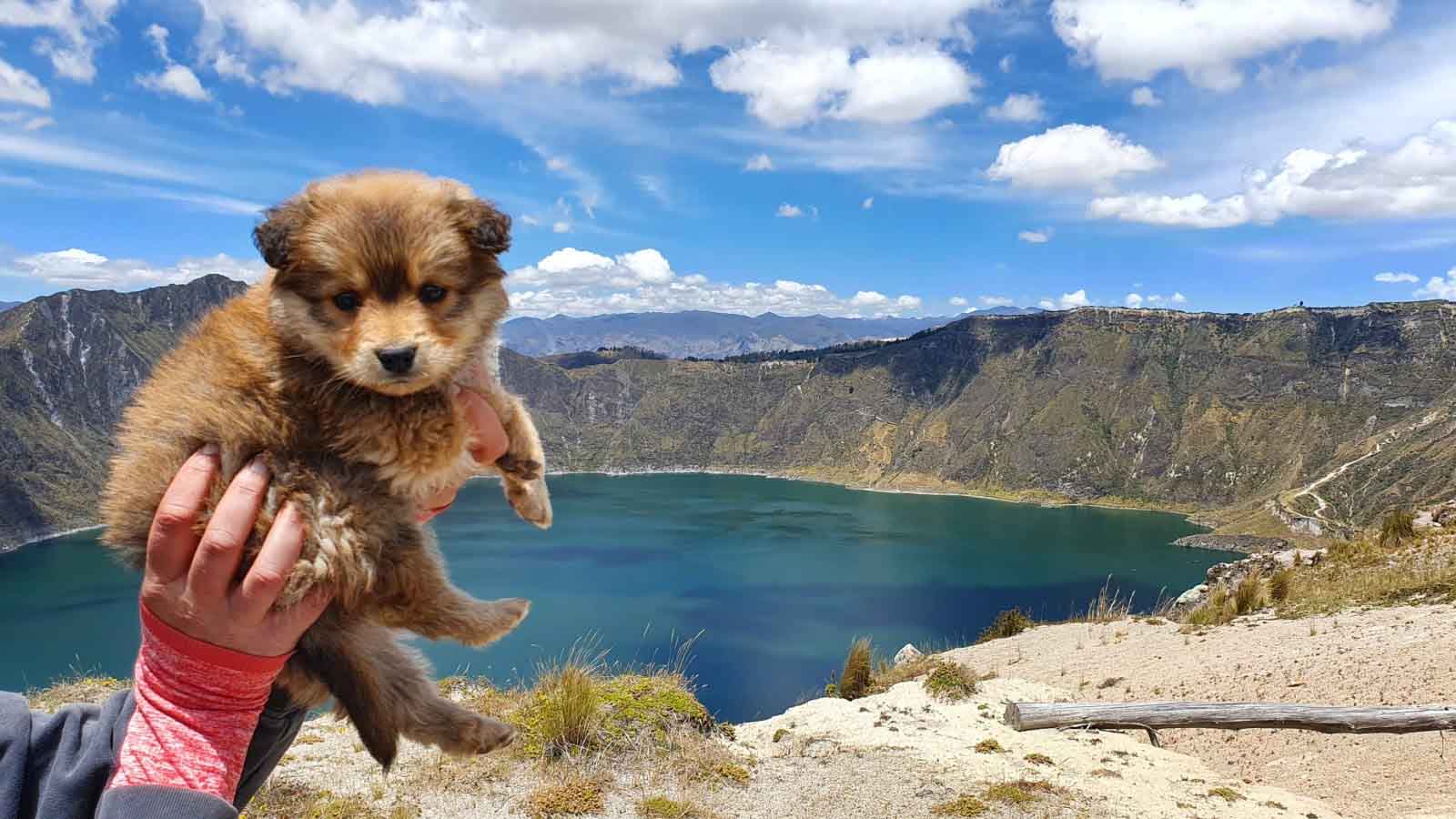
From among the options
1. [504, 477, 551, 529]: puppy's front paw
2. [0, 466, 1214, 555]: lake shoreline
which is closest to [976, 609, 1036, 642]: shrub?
[504, 477, 551, 529]: puppy's front paw

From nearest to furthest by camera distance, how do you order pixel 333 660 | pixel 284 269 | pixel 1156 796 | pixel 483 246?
pixel 333 660 → pixel 284 269 → pixel 483 246 → pixel 1156 796

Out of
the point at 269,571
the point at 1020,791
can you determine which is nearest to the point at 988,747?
the point at 1020,791

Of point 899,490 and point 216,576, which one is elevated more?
point 216,576

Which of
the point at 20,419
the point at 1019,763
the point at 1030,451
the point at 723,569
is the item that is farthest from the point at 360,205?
the point at 20,419

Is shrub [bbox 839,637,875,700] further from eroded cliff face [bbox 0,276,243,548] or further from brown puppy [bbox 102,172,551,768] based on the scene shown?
eroded cliff face [bbox 0,276,243,548]

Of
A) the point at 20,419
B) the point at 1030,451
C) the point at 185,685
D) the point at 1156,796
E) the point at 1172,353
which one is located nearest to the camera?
the point at 185,685

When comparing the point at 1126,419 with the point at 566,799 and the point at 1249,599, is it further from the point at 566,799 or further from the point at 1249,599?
the point at 566,799

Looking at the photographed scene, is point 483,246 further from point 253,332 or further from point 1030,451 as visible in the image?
point 1030,451
